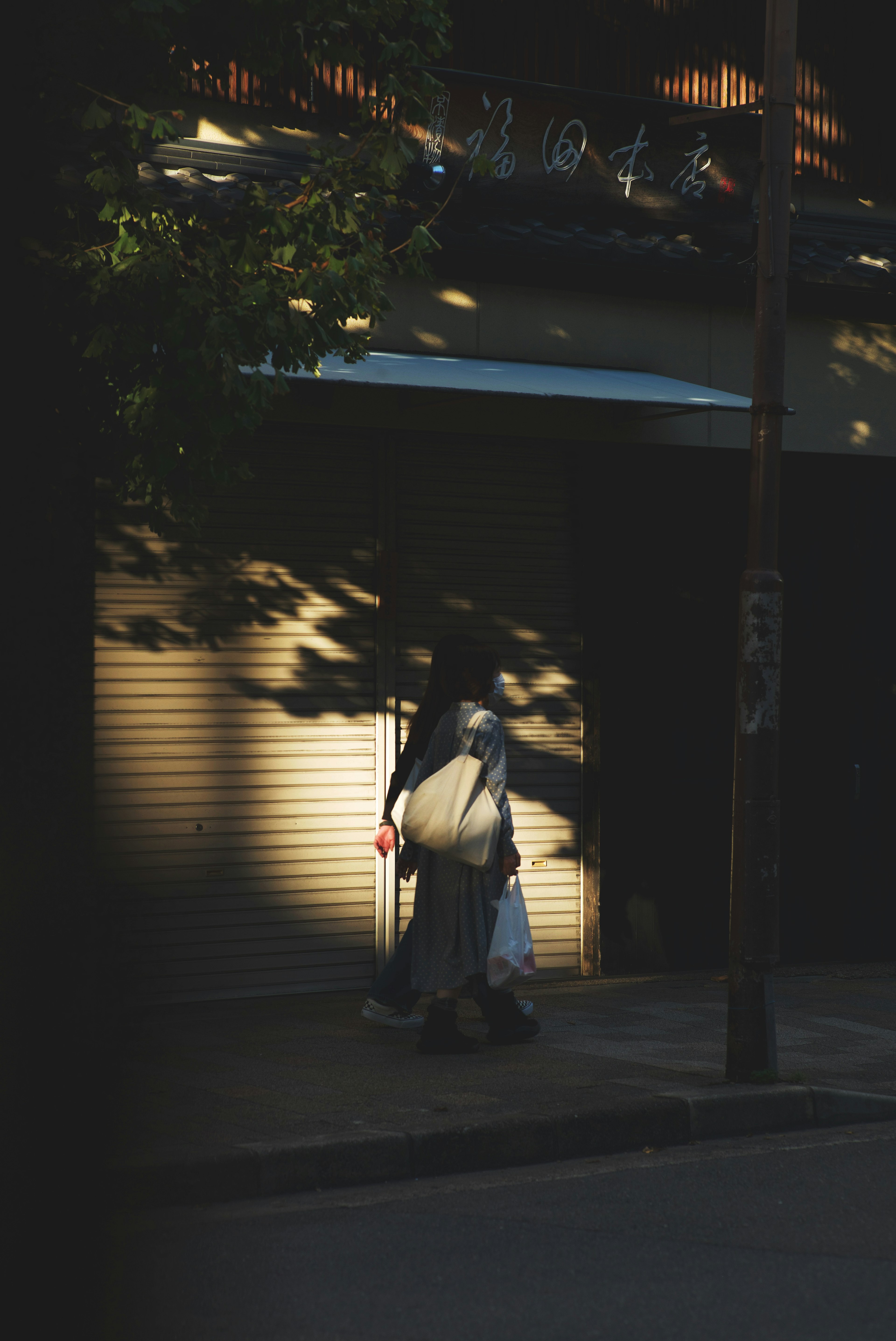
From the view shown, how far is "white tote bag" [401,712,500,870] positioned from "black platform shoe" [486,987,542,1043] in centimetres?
75

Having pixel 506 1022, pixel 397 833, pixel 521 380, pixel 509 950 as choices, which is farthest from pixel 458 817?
pixel 521 380

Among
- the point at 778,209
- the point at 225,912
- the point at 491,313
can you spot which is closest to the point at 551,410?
the point at 491,313

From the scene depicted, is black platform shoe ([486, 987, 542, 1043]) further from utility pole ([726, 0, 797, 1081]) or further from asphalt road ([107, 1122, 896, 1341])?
asphalt road ([107, 1122, 896, 1341])

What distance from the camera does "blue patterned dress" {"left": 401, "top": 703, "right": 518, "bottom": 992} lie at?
7438 millimetres

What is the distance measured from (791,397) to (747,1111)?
5556mm

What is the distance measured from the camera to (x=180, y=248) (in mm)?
6527

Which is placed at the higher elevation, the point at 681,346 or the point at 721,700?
the point at 681,346

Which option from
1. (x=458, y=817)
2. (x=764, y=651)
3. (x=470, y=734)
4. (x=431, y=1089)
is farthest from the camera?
(x=470, y=734)

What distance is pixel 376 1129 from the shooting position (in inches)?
232

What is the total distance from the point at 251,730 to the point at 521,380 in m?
2.51

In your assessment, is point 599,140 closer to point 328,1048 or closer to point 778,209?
point 778,209

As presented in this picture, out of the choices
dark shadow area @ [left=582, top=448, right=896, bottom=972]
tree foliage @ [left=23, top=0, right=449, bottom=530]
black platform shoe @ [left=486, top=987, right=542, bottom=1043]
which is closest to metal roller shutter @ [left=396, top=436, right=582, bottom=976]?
dark shadow area @ [left=582, top=448, right=896, bottom=972]

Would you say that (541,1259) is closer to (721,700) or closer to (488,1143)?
(488,1143)

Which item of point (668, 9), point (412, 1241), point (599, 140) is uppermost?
point (668, 9)
